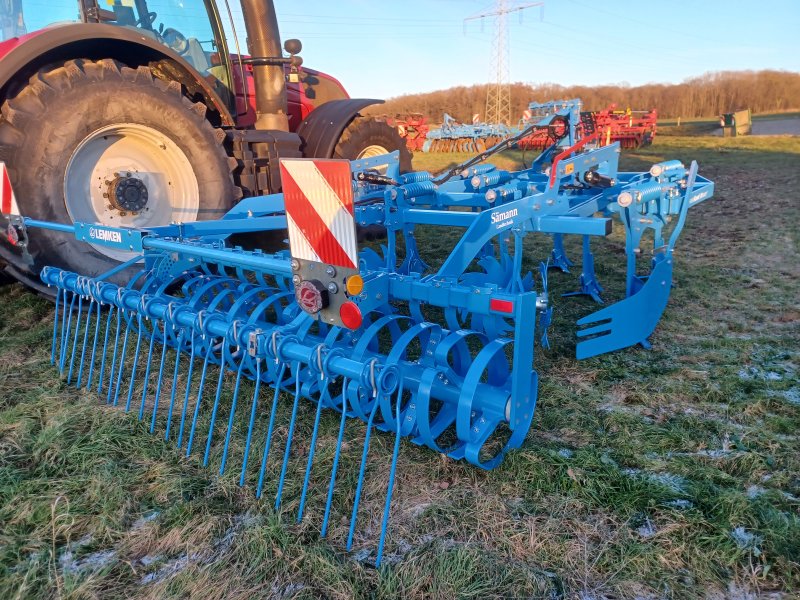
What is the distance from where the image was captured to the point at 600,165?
4.26 metres

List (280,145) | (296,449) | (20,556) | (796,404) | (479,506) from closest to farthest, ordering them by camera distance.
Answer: (20,556) → (479,506) → (296,449) → (796,404) → (280,145)

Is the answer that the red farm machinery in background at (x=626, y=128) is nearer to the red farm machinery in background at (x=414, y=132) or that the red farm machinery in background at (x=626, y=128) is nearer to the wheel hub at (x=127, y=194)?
the red farm machinery in background at (x=414, y=132)

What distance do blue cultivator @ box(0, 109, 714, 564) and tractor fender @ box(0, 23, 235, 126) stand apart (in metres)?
0.88

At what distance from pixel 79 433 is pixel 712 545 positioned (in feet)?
8.31

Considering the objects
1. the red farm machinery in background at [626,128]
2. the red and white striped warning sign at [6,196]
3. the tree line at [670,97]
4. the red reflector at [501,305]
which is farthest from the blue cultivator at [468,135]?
the red reflector at [501,305]

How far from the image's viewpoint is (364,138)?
530 cm

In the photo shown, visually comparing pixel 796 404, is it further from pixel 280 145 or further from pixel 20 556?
pixel 280 145

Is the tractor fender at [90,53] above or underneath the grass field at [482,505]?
above

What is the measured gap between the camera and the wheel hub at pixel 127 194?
369cm

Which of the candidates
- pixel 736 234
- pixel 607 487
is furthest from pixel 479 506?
pixel 736 234

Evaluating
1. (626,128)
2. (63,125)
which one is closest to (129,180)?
(63,125)

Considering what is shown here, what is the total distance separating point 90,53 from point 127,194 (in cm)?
94

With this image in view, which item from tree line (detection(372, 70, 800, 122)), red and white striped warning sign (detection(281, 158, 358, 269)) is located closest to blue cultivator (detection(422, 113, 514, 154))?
tree line (detection(372, 70, 800, 122))

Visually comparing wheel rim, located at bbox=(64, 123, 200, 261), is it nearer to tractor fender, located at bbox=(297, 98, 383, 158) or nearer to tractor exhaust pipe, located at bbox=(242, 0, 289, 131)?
tractor exhaust pipe, located at bbox=(242, 0, 289, 131)
